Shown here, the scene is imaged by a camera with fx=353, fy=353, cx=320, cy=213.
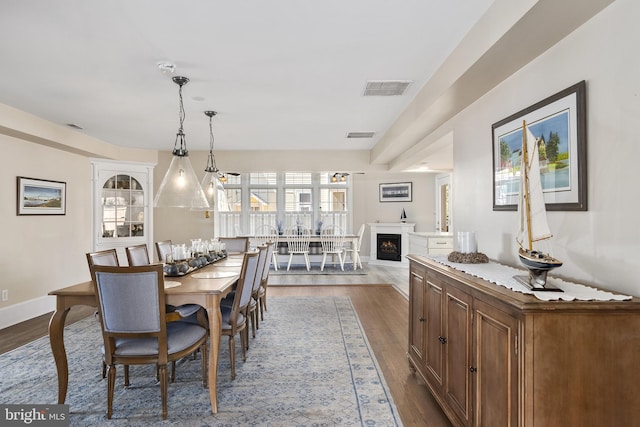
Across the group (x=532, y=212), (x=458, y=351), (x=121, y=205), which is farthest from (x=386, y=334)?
(x=121, y=205)

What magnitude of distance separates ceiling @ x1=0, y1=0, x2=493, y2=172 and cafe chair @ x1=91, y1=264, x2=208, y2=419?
1.56 m

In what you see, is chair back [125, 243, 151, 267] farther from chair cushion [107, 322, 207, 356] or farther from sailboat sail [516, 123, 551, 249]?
sailboat sail [516, 123, 551, 249]

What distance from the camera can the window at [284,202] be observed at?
9039 mm

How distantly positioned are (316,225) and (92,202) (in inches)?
192

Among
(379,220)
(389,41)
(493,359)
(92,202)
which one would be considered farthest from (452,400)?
(379,220)

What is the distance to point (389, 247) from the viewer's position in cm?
870

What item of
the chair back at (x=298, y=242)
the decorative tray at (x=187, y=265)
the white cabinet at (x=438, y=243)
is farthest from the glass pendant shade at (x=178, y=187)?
the chair back at (x=298, y=242)

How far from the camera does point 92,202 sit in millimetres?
5668

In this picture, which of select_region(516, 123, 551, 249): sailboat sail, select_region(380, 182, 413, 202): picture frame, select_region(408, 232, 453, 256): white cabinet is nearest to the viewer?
select_region(516, 123, 551, 249): sailboat sail

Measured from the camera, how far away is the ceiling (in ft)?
6.96

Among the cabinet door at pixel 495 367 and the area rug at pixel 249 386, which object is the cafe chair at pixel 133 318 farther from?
the cabinet door at pixel 495 367

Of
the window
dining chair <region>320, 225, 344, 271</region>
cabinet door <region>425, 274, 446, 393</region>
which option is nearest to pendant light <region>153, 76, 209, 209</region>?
cabinet door <region>425, 274, 446, 393</region>

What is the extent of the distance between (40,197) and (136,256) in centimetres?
210

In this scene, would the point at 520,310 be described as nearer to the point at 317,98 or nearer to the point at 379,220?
the point at 317,98
